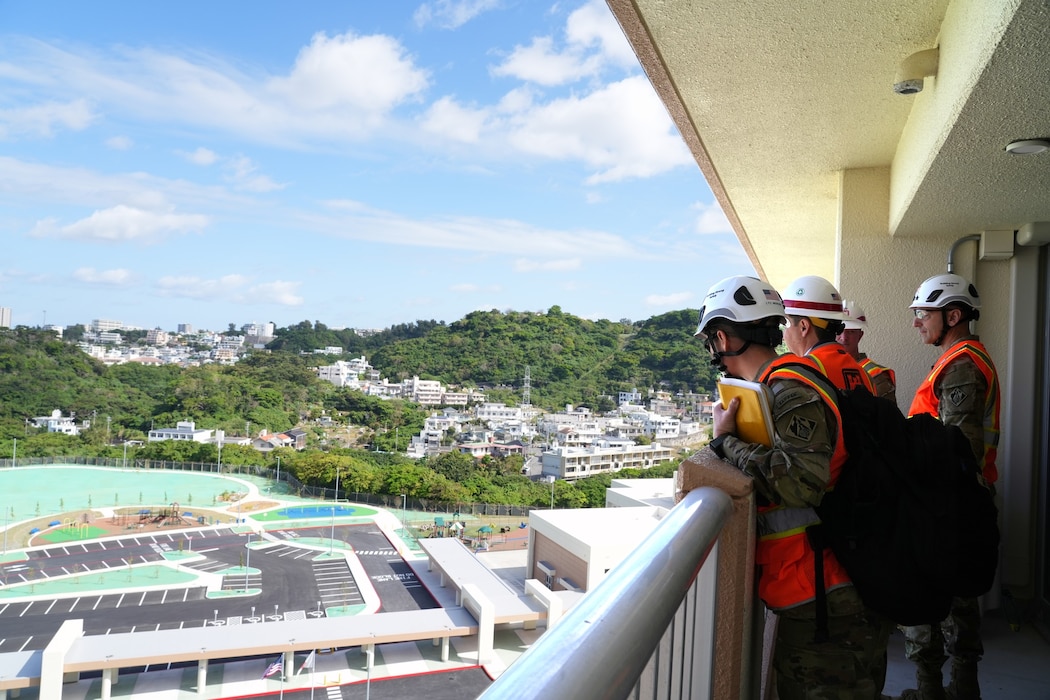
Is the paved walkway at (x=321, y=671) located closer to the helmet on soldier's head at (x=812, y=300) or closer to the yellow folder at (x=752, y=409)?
the helmet on soldier's head at (x=812, y=300)

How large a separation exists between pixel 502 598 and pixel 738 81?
21812mm

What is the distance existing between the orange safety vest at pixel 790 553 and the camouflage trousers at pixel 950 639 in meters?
0.95

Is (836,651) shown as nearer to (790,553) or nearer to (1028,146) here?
(790,553)

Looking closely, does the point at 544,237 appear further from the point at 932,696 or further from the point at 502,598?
the point at 932,696

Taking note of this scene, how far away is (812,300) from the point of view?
2.13m

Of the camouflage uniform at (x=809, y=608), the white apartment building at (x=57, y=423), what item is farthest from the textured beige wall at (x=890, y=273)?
the white apartment building at (x=57, y=423)

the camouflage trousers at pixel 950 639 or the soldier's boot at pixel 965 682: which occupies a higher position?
the camouflage trousers at pixel 950 639

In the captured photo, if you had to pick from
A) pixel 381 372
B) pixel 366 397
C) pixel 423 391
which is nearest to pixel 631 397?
pixel 423 391

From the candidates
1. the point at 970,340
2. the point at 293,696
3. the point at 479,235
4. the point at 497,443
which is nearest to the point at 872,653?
the point at 970,340

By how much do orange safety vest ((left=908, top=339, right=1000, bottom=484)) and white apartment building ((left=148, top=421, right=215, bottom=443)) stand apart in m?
37.4

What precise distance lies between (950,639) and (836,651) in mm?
1120

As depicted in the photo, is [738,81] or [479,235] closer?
[738,81]

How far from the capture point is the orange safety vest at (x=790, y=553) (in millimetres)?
1285

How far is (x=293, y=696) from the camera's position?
65.4 feet
